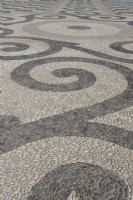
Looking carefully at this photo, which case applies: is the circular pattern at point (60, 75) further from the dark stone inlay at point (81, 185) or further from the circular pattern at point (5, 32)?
the circular pattern at point (5, 32)

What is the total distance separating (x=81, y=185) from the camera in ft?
4.35

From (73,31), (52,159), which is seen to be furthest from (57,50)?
(52,159)

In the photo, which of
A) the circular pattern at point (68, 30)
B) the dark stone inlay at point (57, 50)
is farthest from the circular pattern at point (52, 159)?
the circular pattern at point (68, 30)

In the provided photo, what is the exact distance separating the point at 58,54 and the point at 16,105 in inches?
53.2

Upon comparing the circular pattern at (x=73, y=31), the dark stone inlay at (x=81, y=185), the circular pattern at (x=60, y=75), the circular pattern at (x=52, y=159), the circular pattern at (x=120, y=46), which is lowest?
the circular pattern at (x=73, y=31)

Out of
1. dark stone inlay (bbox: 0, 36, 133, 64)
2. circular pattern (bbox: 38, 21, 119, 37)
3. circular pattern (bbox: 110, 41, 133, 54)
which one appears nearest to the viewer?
dark stone inlay (bbox: 0, 36, 133, 64)

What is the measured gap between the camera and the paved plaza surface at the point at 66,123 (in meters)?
1.33

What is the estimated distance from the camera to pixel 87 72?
271 cm

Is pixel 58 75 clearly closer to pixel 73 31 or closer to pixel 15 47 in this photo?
pixel 15 47

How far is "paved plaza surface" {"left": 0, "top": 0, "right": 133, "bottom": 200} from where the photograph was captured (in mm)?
1335

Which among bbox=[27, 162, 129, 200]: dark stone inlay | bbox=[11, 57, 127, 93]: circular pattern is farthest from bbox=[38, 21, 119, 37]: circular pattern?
bbox=[27, 162, 129, 200]: dark stone inlay

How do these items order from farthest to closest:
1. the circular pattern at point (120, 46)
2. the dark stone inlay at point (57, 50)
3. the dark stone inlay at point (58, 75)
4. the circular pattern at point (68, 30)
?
the circular pattern at point (68, 30), the circular pattern at point (120, 46), the dark stone inlay at point (57, 50), the dark stone inlay at point (58, 75)

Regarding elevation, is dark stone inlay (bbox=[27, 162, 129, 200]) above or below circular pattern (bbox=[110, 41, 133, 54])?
above

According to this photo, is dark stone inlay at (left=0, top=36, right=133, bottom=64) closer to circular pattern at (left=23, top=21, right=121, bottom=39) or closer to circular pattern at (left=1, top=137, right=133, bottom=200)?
circular pattern at (left=23, top=21, right=121, bottom=39)
